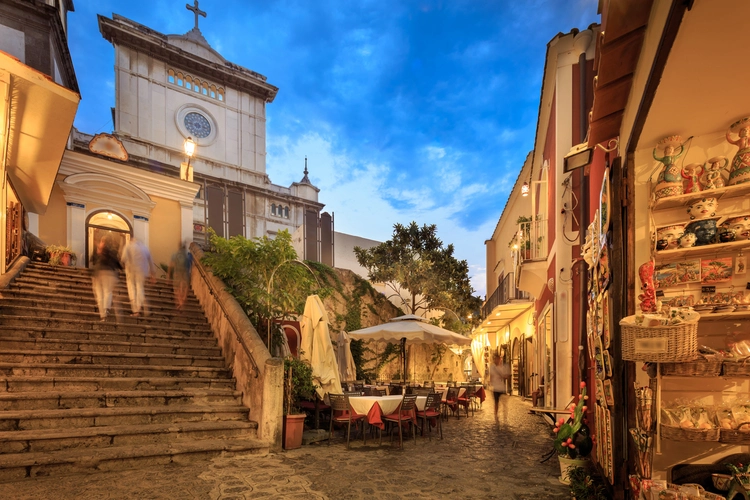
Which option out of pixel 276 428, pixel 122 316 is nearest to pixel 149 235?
pixel 122 316

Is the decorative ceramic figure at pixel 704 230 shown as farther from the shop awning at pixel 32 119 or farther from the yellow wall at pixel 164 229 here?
the yellow wall at pixel 164 229

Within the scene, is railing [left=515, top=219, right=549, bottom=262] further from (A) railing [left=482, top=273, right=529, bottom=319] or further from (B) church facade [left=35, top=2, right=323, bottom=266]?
(B) church facade [left=35, top=2, right=323, bottom=266]

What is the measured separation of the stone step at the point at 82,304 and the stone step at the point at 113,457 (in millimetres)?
4458

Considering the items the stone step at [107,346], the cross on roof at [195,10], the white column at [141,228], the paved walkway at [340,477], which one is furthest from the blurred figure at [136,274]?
the cross on roof at [195,10]

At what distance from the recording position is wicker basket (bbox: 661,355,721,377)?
2889 millimetres

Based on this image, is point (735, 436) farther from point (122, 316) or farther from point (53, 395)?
point (122, 316)

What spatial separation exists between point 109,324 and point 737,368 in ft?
31.6

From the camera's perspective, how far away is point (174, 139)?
83.5 feet

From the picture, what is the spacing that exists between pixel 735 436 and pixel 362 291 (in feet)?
65.2

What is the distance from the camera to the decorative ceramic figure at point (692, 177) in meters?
3.28

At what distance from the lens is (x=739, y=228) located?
10.1ft

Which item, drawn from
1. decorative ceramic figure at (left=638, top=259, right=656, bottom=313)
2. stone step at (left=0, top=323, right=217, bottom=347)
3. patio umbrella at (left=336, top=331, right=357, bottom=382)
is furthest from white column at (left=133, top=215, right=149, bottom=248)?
decorative ceramic figure at (left=638, top=259, right=656, bottom=313)

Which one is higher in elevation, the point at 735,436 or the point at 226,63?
the point at 226,63

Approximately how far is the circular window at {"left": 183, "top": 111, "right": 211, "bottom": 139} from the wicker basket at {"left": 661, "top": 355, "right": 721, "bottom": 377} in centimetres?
2768
